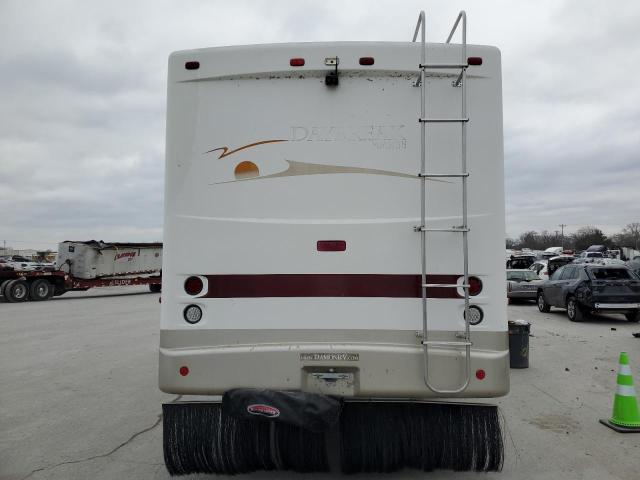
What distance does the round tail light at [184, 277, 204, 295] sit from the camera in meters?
3.79

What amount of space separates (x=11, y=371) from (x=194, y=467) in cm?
586

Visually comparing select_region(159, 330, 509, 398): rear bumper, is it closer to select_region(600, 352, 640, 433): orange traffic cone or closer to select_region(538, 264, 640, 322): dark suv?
select_region(600, 352, 640, 433): orange traffic cone

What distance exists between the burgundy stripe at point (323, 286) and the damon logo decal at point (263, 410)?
0.74 metres

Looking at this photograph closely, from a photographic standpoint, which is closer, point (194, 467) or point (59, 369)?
point (194, 467)

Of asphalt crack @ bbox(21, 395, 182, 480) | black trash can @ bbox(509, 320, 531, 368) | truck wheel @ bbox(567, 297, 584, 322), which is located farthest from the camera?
truck wheel @ bbox(567, 297, 584, 322)

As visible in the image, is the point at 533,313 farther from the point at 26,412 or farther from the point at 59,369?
the point at 26,412

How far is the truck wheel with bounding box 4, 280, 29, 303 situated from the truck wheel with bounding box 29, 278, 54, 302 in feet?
0.81

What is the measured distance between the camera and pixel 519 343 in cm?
817

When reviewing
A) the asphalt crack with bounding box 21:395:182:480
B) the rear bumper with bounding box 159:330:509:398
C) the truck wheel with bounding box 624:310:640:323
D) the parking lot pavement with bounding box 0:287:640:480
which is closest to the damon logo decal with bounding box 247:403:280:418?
the rear bumper with bounding box 159:330:509:398

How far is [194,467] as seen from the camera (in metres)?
4.08

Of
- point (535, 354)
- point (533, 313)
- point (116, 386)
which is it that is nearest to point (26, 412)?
point (116, 386)

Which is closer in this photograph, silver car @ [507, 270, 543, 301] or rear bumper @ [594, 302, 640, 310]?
rear bumper @ [594, 302, 640, 310]

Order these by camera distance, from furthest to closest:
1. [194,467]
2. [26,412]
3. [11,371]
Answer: [11,371] → [26,412] → [194,467]

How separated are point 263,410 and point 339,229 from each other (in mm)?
1311
